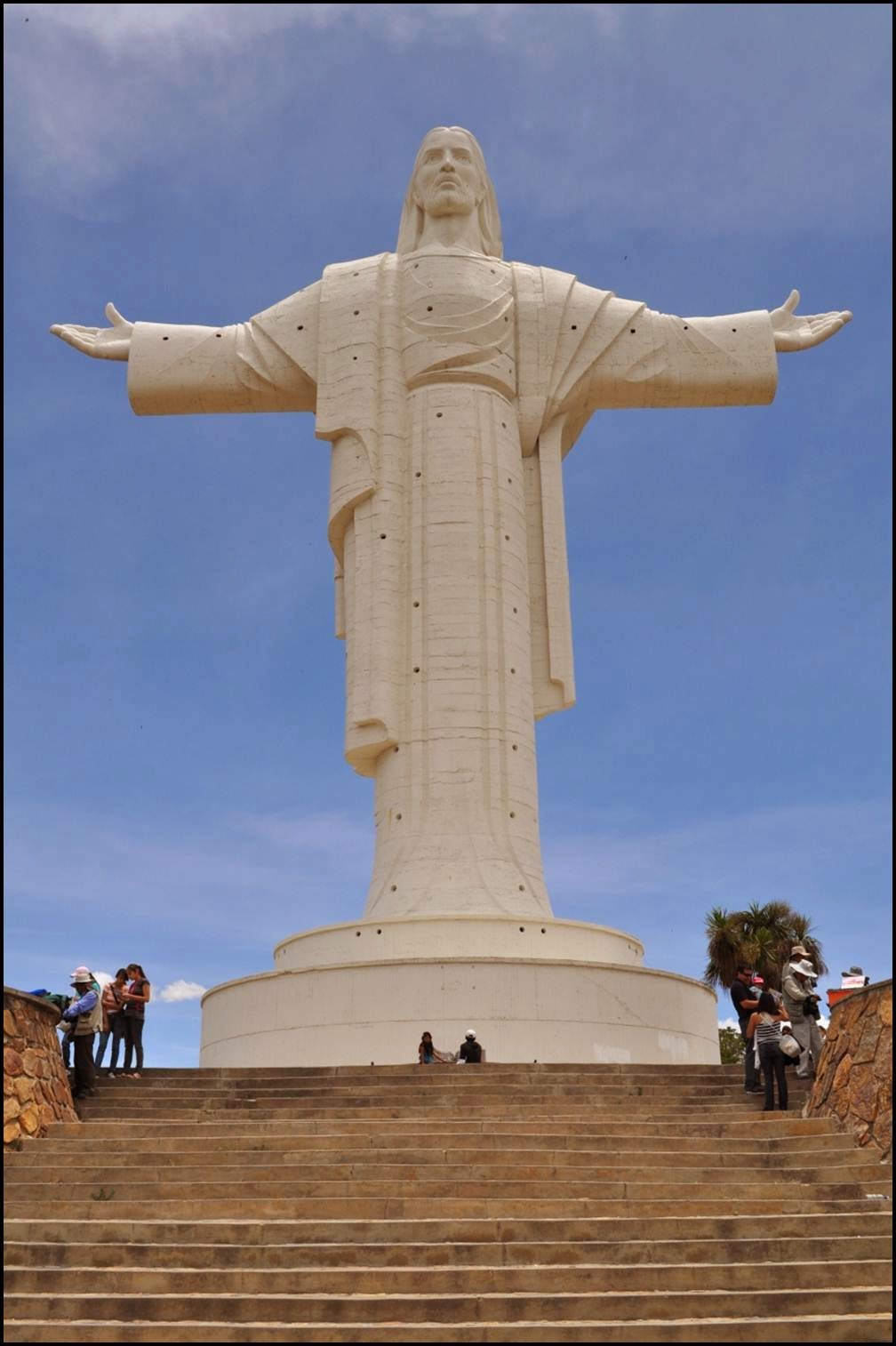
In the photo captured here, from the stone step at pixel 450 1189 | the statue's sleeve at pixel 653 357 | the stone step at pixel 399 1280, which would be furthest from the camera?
the statue's sleeve at pixel 653 357

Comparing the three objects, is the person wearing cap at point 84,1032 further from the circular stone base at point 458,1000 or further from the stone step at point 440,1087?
the circular stone base at point 458,1000

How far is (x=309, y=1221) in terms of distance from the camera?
8938mm

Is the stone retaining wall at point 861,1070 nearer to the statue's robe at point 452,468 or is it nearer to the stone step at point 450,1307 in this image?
the stone step at point 450,1307

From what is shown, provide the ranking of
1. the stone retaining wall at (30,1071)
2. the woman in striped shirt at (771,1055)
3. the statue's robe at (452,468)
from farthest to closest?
the statue's robe at (452,468)
the woman in striped shirt at (771,1055)
the stone retaining wall at (30,1071)

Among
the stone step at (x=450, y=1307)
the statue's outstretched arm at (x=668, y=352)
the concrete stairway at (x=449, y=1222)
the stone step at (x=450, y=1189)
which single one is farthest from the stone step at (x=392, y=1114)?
the statue's outstretched arm at (x=668, y=352)

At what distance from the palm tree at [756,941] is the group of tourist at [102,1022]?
20.1 meters

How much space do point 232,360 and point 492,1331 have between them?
18.5m

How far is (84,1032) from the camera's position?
1274 cm

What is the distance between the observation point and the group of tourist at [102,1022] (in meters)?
12.7

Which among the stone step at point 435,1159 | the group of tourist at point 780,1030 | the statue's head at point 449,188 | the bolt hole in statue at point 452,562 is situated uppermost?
the statue's head at point 449,188

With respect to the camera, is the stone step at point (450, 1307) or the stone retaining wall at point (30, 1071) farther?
the stone retaining wall at point (30, 1071)

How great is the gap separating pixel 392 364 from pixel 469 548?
11.3ft

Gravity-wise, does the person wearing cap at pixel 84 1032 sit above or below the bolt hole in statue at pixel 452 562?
below

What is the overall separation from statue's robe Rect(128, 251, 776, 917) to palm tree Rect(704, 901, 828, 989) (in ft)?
43.3
